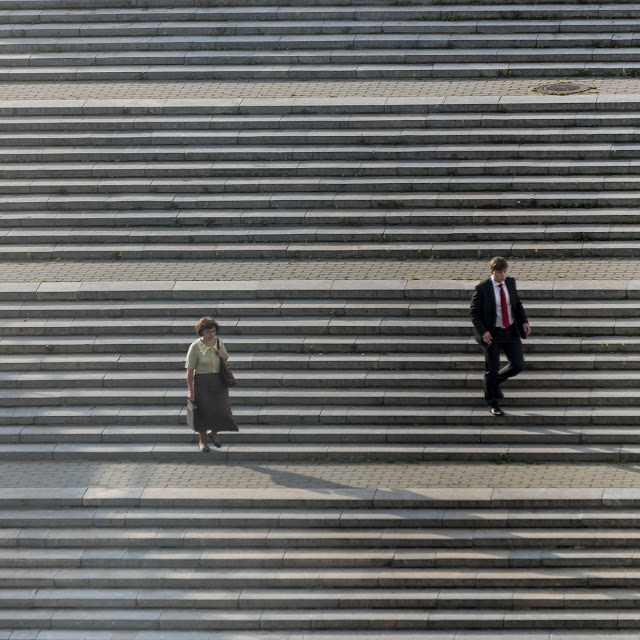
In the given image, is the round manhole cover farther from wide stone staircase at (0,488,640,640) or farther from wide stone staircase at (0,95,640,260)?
wide stone staircase at (0,488,640,640)

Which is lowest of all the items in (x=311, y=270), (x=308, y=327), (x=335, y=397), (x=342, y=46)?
(x=335, y=397)

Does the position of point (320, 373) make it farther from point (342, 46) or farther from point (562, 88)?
point (342, 46)

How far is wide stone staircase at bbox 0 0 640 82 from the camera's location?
1722cm

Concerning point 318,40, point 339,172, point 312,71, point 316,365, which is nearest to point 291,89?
point 312,71

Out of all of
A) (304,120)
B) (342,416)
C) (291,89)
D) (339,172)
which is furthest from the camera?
(291,89)

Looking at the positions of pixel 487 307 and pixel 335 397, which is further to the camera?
pixel 335 397

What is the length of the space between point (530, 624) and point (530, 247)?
487 cm

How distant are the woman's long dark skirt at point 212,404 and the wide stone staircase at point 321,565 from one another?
2.07 ft

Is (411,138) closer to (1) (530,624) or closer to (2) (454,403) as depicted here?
(2) (454,403)

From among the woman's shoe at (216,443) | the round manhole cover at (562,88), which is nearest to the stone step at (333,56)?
the round manhole cover at (562,88)

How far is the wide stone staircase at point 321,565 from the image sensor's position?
11031 millimetres

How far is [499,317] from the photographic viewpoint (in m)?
12.4

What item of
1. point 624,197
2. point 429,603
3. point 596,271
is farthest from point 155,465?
point 624,197

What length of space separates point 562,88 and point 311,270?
4.22 meters
